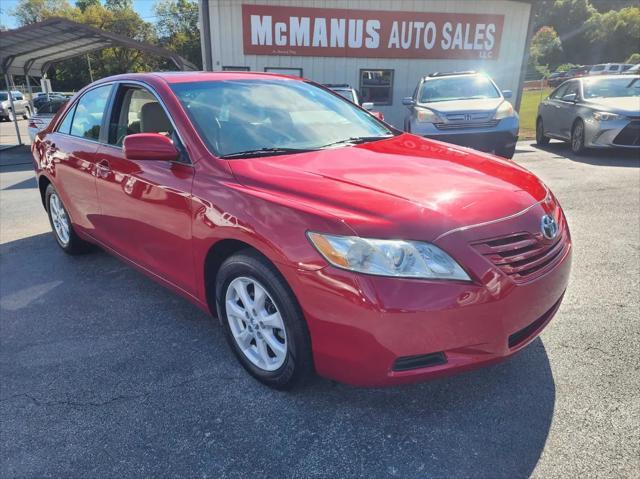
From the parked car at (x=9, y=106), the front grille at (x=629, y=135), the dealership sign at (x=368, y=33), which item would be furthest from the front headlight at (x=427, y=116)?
the parked car at (x=9, y=106)

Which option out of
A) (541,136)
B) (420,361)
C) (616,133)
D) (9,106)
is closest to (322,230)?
(420,361)

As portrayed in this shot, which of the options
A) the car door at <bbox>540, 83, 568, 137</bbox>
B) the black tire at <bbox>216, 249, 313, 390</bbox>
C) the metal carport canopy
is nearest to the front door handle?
the black tire at <bbox>216, 249, 313, 390</bbox>

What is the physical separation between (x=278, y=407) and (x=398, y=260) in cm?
102

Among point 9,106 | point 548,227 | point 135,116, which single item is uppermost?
point 135,116

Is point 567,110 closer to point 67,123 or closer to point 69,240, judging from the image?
point 67,123

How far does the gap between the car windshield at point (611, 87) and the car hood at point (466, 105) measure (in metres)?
2.74

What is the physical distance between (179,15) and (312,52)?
5383 centimetres

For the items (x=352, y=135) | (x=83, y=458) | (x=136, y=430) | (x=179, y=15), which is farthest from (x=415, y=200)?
(x=179, y=15)

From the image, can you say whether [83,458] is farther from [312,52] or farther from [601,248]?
[312,52]

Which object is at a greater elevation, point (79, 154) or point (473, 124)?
point (79, 154)

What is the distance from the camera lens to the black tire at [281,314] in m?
2.14

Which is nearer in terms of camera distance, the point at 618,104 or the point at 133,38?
the point at 618,104

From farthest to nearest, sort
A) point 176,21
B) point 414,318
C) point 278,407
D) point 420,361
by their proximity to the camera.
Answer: point 176,21 → point 278,407 → point 420,361 → point 414,318

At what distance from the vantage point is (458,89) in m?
9.26
